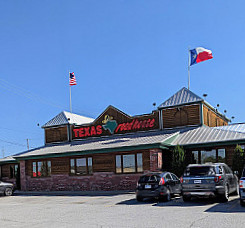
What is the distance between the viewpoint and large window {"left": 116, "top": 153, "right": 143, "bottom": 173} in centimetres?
2388

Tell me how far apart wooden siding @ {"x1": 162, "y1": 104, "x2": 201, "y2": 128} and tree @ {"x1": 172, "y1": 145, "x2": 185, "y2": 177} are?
4210mm

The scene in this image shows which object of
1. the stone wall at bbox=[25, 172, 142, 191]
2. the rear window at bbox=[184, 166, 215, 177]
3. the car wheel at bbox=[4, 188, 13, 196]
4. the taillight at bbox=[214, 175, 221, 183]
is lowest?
the car wheel at bbox=[4, 188, 13, 196]

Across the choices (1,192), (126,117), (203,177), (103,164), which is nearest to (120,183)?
(103,164)

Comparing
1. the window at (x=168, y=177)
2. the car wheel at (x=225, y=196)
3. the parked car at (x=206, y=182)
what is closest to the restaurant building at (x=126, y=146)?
the window at (x=168, y=177)

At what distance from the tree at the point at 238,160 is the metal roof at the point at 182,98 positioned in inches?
233

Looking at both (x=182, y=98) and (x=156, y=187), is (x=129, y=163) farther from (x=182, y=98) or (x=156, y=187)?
(x=156, y=187)

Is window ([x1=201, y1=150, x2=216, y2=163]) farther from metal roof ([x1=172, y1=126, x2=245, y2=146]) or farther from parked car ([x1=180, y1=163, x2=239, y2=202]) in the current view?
parked car ([x1=180, y1=163, x2=239, y2=202])

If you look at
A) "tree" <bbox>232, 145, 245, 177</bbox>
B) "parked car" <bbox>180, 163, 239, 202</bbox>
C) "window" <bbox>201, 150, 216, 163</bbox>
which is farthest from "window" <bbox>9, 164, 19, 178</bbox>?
"parked car" <bbox>180, 163, 239, 202</bbox>

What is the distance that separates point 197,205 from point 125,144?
11.0 meters

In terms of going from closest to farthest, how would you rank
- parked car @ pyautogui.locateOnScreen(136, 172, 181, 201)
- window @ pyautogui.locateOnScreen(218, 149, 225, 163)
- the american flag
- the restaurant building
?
parked car @ pyautogui.locateOnScreen(136, 172, 181, 201), window @ pyautogui.locateOnScreen(218, 149, 225, 163), the restaurant building, the american flag

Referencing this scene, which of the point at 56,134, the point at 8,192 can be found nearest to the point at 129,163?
the point at 8,192

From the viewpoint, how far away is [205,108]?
27.2 m

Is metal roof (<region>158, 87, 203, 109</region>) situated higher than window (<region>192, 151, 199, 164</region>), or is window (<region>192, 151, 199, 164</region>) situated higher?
metal roof (<region>158, 87, 203, 109</region>)

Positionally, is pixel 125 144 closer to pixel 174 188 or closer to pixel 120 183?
pixel 120 183
